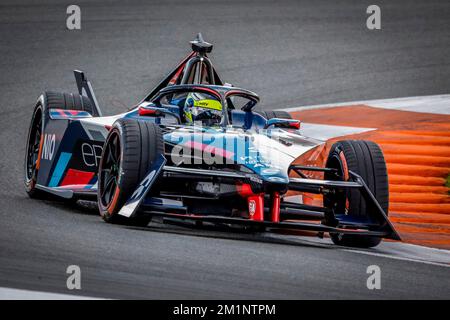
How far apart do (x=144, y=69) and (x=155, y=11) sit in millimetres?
3459

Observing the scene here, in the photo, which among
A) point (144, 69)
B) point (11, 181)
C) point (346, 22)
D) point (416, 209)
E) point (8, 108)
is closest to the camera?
point (416, 209)

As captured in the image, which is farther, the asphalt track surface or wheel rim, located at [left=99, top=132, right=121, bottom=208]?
wheel rim, located at [left=99, top=132, right=121, bottom=208]

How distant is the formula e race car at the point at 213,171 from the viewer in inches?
327

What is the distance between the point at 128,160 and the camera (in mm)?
8469

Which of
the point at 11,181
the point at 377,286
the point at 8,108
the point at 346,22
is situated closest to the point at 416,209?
the point at 377,286

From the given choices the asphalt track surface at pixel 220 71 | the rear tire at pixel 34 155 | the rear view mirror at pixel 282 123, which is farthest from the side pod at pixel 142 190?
the rear tire at pixel 34 155

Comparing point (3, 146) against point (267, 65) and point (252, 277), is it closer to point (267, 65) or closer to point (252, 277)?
point (267, 65)

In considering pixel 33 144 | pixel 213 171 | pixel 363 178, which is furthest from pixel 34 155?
pixel 363 178

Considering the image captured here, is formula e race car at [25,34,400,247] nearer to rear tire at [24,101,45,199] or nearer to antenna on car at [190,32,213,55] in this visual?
rear tire at [24,101,45,199]

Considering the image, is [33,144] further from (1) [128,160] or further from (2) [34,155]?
(1) [128,160]

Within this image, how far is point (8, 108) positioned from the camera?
47.7ft

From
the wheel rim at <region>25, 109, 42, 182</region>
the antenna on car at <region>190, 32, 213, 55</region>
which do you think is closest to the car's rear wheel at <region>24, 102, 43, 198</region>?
the wheel rim at <region>25, 109, 42, 182</region>

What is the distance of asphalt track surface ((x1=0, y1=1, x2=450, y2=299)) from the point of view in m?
6.54

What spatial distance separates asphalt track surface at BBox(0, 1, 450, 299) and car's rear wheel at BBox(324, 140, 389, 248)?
0.36 m
